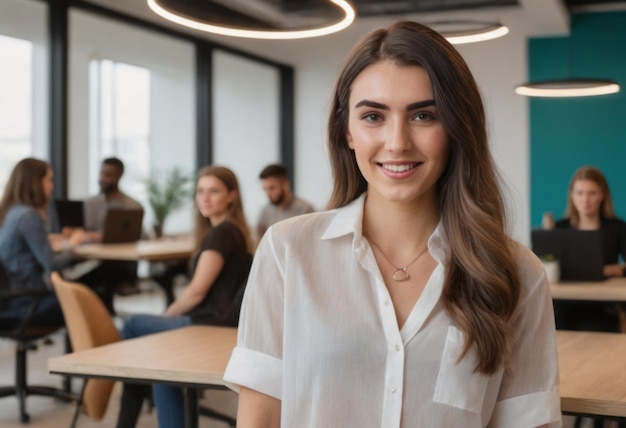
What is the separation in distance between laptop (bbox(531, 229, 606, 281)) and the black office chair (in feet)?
8.94

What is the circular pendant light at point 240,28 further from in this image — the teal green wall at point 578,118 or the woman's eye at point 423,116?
the teal green wall at point 578,118

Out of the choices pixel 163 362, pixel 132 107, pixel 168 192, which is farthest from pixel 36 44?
pixel 163 362

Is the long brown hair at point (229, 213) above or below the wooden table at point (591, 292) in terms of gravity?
above

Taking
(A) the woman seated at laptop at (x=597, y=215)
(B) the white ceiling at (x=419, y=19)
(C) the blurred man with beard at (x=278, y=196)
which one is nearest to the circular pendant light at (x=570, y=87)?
(B) the white ceiling at (x=419, y=19)

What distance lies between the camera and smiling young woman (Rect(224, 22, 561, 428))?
1509 mm

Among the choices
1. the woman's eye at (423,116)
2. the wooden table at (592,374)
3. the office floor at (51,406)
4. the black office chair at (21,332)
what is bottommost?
the office floor at (51,406)

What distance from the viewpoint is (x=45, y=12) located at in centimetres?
686

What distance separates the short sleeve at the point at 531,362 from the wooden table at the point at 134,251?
4372mm

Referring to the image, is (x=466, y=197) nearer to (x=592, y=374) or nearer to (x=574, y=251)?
(x=592, y=374)

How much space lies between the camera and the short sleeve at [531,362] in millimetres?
1559

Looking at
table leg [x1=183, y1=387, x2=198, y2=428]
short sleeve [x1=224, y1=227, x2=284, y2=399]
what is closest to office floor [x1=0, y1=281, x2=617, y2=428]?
table leg [x1=183, y1=387, x2=198, y2=428]

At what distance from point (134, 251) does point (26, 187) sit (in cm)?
105

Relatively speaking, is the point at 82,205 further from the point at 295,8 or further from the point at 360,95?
the point at 360,95

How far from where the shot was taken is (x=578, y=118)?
9406mm
